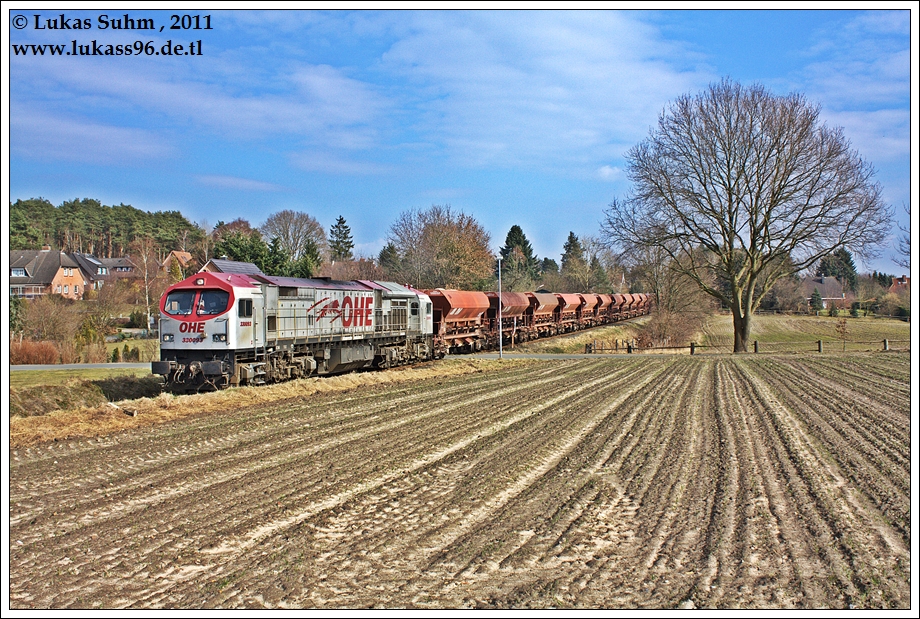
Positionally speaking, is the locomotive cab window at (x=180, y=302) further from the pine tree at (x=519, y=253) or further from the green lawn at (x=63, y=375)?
the pine tree at (x=519, y=253)

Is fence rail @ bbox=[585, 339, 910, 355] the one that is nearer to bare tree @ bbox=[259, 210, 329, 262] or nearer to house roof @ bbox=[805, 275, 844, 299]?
house roof @ bbox=[805, 275, 844, 299]

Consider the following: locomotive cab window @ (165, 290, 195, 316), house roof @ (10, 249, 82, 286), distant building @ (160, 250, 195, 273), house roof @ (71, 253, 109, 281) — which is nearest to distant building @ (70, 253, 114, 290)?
house roof @ (71, 253, 109, 281)

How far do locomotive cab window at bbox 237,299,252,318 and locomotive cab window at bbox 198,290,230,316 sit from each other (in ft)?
1.21

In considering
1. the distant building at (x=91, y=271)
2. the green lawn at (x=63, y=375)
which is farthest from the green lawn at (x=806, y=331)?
the distant building at (x=91, y=271)

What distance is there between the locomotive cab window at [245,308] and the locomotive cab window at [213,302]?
368 millimetres

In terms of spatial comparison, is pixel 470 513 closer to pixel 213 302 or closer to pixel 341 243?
pixel 213 302

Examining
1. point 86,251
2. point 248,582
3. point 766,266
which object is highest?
point 86,251

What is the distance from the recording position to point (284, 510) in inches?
300

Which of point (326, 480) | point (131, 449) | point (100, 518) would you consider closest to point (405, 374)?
point (131, 449)

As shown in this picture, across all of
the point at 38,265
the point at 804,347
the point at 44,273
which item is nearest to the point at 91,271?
the point at 38,265

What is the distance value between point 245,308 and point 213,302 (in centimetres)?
85

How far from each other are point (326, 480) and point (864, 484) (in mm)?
7183

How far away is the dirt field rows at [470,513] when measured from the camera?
559 cm

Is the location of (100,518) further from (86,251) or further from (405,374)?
(86,251)
